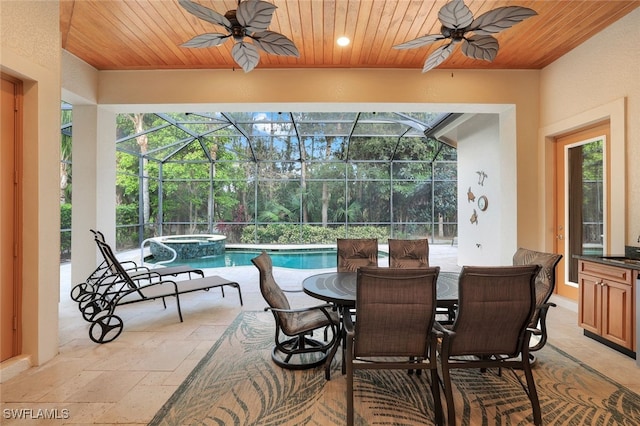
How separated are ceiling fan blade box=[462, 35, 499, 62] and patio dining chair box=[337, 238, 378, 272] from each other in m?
2.18

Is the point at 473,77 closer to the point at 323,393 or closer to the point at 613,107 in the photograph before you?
the point at 613,107

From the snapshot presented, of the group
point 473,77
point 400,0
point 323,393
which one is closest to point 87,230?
point 323,393

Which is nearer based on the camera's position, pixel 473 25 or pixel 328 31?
pixel 473 25

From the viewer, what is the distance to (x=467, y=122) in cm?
701

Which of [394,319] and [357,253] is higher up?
[357,253]

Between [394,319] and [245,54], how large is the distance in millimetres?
2782

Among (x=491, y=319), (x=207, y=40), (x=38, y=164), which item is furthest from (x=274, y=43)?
(x=491, y=319)

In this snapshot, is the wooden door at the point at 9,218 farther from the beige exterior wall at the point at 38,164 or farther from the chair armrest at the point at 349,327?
the chair armrest at the point at 349,327

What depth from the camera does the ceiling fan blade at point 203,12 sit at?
2.33 meters

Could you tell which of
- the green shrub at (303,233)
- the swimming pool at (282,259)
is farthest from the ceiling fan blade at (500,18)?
the green shrub at (303,233)

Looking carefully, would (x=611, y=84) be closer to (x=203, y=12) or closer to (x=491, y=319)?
(x=491, y=319)

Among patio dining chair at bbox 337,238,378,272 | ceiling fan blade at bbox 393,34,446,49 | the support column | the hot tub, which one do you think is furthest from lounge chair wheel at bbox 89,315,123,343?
the hot tub

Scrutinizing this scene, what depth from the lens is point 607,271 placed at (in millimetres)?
2939

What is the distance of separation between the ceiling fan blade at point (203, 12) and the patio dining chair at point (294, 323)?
6.49ft
